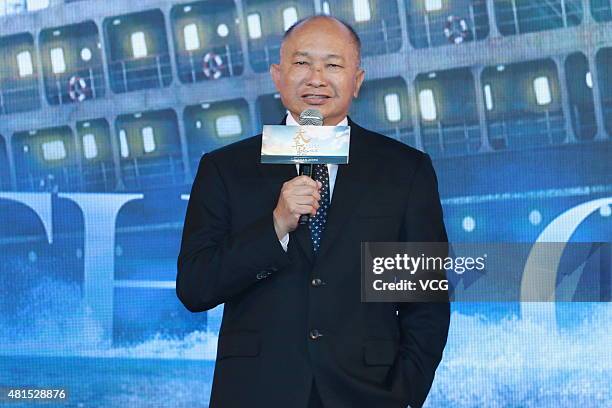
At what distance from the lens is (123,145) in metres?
4.73

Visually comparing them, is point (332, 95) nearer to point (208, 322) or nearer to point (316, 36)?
point (316, 36)

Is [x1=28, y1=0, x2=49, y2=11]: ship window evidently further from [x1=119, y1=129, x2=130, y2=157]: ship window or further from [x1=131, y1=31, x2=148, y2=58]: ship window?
[x1=119, y1=129, x2=130, y2=157]: ship window

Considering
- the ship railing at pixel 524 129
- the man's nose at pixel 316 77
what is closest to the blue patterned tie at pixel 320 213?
the man's nose at pixel 316 77

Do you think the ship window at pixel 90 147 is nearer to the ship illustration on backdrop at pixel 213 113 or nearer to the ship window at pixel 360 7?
the ship illustration on backdrop at pixel 213 113

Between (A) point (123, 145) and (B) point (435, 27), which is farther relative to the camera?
(A) point (123, 145)

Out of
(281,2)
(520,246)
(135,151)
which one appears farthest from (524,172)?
(135,151)

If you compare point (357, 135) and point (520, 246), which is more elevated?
point (357, 135)

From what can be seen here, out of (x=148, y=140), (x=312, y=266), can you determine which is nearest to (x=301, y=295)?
(x=312, y=266)

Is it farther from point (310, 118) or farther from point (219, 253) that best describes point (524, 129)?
point (219, 253)

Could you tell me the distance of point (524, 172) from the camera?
14.4ft

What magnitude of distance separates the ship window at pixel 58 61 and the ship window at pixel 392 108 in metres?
1.61

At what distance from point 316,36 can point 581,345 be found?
2322 millimetres

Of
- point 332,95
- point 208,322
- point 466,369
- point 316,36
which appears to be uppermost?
point 316,36

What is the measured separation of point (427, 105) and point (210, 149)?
1.05 m
